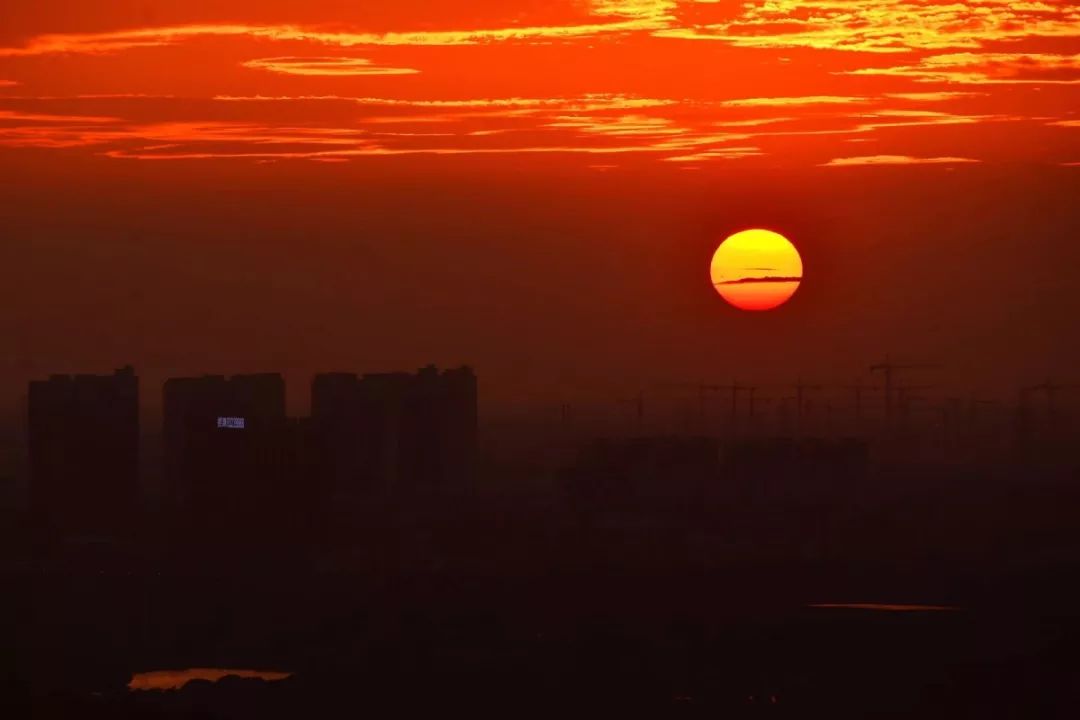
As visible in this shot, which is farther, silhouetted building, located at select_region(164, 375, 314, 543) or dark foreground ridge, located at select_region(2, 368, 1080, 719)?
silhouetted building, located at select_region(164, 375, 314, 543)

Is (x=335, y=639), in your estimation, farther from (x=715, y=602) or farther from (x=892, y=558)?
(x=892, y=558)

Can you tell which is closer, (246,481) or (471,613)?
(471,613)

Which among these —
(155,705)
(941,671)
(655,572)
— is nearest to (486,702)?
(155,705)

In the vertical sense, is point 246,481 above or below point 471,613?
above

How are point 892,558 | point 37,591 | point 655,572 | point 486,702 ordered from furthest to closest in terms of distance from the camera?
point 892,558
point 655,572
point 37,591
point 486,702

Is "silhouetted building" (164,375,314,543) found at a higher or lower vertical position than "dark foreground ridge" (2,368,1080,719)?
higher

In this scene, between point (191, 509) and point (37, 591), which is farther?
point (191, 509)

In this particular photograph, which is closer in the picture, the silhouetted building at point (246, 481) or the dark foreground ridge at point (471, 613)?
the dark foreground ridge at point (471, 613)

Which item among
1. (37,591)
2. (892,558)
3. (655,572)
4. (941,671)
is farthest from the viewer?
(892,558)

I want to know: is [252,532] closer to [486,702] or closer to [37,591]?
[37,591]

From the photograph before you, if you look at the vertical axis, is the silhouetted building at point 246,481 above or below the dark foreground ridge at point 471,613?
above
